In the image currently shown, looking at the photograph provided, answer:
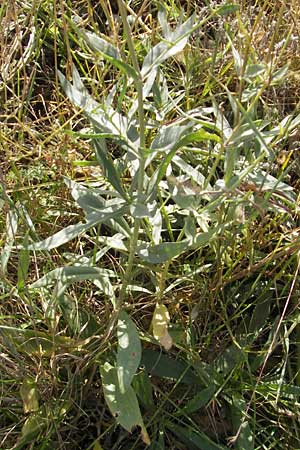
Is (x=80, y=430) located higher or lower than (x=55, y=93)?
lower

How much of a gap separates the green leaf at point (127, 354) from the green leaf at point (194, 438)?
0.17 m

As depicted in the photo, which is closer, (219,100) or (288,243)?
(288,243)

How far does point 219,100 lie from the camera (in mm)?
1562

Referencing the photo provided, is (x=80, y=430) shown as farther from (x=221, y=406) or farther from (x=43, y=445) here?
(x=221, y=406)

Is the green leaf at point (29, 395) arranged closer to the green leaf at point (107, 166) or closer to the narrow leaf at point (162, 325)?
the narrow leaf at point (162, 325)

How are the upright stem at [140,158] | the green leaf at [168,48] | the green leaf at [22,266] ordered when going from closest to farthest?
the upright stem at [140,158] < the green leaf at [168,48] < the green leaf at [22,266]

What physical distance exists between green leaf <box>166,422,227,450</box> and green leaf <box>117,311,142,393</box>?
17 cm

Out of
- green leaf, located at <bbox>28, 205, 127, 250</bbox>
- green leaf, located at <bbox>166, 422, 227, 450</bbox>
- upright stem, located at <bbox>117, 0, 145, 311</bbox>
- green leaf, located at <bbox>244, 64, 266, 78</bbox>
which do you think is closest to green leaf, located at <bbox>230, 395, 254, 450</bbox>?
green leaf, located at <bbox>166, 422, 227, 450</bbox>

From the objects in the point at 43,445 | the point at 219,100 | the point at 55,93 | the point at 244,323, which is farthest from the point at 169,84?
the point at 43,445

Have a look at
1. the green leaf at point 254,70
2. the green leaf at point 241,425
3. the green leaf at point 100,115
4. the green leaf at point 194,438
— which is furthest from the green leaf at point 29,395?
the green leaf at point 254,70

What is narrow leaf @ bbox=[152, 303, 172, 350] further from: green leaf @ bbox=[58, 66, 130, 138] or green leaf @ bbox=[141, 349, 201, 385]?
green leaf @ bbox=[58, 66, 130, 138]

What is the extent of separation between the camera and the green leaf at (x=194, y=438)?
1.22 metres

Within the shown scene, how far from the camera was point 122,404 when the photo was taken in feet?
3.70

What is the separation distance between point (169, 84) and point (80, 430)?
748 mm
